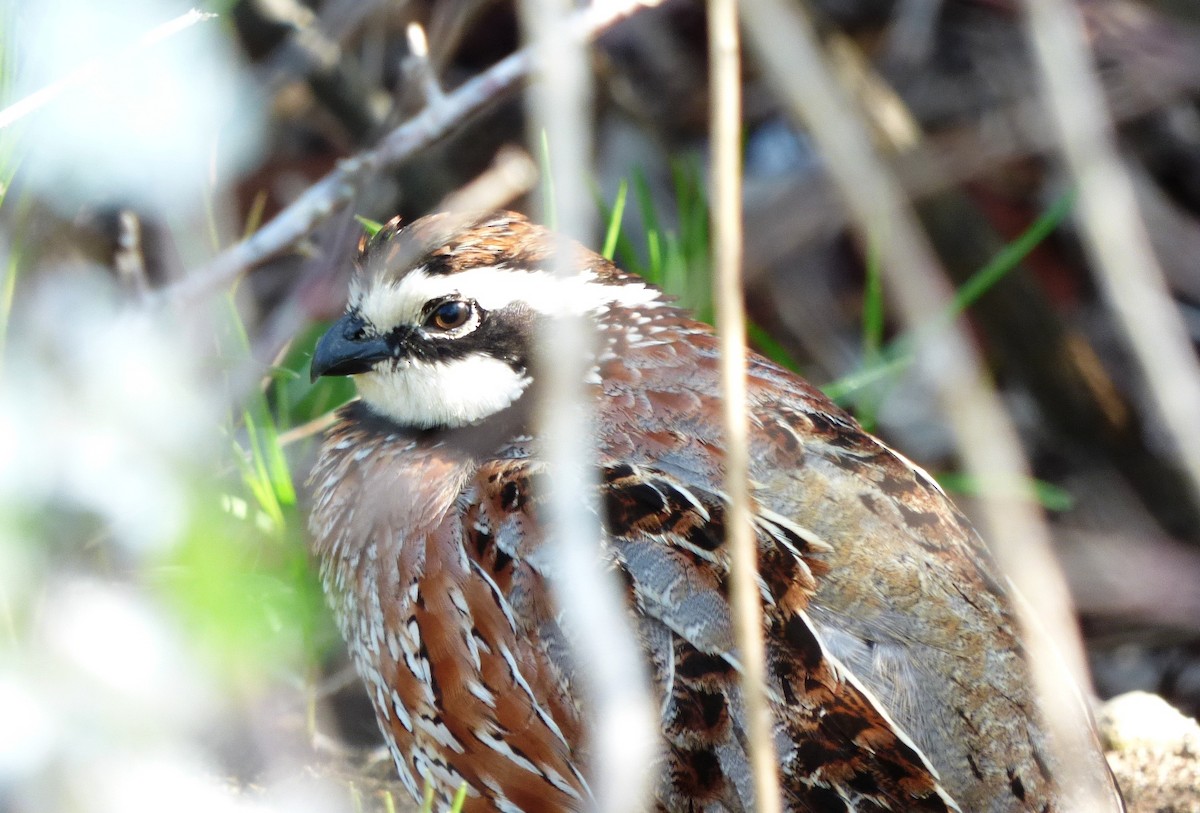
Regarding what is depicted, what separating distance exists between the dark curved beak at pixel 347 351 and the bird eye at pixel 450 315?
5.6 inches

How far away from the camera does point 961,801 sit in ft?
8.82

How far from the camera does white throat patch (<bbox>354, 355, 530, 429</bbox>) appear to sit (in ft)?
10.7

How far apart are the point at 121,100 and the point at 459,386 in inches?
44.6

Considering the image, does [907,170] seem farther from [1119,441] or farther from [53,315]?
[53,315]

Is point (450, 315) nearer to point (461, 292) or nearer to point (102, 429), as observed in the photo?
point (461, 292)

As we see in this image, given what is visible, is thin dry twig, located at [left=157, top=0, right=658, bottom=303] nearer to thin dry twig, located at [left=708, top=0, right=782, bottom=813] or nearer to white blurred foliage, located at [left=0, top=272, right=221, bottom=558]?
white blurred foliage, located at [left=0, top=272, right=221, bottom=558]

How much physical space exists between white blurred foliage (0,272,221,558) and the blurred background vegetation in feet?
0.04

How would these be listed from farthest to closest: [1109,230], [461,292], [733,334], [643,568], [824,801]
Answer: [461,292]
[643,568]
[824,801]
[1109,230]
[733,334]

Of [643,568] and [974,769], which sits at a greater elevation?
[643,568]

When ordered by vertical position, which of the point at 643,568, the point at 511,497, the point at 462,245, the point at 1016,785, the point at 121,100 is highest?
the point at 121,100

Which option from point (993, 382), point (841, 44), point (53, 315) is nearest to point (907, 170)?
point (841, 44)

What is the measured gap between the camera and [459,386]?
326 cm

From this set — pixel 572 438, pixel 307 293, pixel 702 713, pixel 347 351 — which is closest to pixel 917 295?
pixel 572 438

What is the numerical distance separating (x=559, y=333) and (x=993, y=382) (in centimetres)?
450
